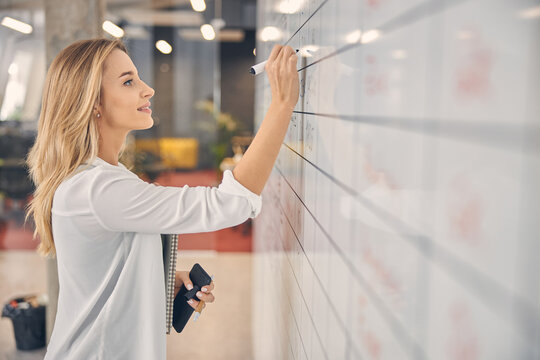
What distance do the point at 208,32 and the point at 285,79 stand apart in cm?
552

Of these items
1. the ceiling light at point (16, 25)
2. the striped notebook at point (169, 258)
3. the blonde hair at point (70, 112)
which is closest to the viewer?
the blonde hair at point (70, 112)

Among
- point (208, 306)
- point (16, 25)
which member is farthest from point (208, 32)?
point (208, 306)

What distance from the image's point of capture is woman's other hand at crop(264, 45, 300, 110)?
1.15 meters

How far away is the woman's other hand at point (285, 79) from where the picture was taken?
1.15 meters

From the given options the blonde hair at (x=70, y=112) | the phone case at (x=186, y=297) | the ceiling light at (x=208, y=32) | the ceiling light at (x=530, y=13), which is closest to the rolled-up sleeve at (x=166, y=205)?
the blonde hair at (x=70, y=112)

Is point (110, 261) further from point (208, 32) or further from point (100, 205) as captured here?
point (208, 32)

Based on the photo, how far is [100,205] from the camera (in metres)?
1.16


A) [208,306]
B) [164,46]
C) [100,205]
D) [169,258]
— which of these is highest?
[164,46]

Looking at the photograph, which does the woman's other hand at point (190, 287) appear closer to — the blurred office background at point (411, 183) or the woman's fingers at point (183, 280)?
the woman's fingers at point (183, 280)

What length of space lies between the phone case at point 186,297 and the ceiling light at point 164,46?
5117 millimetres

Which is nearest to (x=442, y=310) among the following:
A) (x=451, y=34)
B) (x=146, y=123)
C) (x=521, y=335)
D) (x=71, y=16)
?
(x=521, y=335)

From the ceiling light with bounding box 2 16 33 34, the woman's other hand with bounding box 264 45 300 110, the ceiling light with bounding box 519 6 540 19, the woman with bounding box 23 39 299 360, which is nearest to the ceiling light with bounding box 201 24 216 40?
the ceiling light with bounding box 2 16 33 34

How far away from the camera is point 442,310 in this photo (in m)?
0.44

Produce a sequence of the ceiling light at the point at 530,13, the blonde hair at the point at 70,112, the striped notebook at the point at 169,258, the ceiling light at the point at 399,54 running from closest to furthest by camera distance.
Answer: the ceiling light at the point at 530,13 < the ceiling light at the point at 399,54 < the blonde hair at the point at 70,112 < the striped notebook at the point at 169,258
